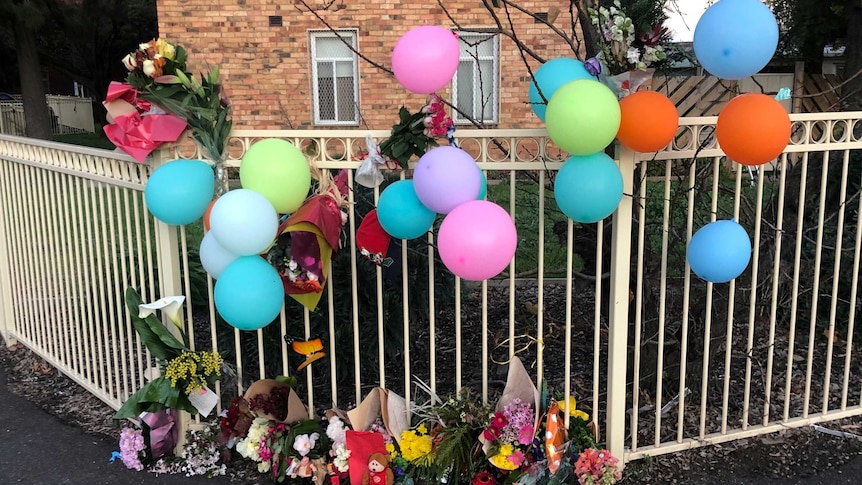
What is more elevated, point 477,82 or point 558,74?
point 477,82

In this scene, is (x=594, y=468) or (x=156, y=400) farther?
(x=156, y=400)

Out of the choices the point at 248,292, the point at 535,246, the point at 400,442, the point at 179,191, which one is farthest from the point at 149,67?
the point at 535,246

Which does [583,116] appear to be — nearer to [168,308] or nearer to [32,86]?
[168,308]

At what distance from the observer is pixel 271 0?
10.6 metres

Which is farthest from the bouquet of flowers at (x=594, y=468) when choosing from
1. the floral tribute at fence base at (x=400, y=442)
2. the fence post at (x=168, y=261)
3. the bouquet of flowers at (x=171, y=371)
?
the fence post at (x=168, y=261)

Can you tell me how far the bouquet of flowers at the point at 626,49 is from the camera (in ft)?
8.68

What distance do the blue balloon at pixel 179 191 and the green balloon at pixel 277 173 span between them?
0.26 meters

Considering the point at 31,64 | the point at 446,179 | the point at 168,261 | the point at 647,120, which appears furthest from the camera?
the point at 31,64

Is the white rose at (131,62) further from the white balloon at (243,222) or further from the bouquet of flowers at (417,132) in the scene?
the bouquet of flowers at (417,132)

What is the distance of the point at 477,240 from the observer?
226 cm

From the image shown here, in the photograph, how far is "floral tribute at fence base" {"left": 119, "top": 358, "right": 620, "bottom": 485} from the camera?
112 inches

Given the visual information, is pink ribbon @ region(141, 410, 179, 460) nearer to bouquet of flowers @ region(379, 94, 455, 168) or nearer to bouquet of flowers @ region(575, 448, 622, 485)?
bouquet of flowers @ region(379, 94, 455, 168)

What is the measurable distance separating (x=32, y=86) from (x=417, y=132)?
16854mm

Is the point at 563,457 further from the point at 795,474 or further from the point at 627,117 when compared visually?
the point at 627,117
